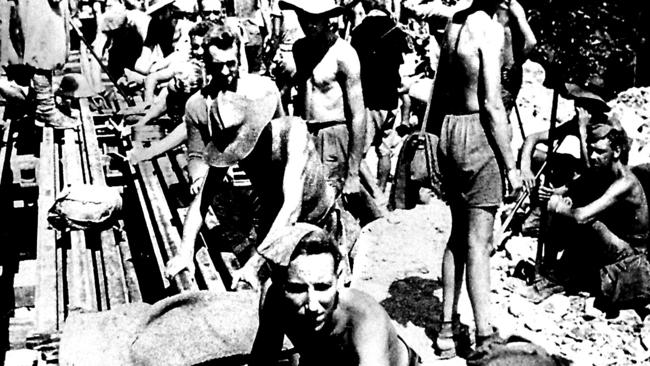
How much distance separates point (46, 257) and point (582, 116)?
3878 millimetres

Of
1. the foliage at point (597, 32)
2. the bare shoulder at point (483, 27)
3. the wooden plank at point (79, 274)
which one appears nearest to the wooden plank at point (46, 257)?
the wooden plank at point (79, 274)

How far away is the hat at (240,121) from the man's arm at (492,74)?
136 cm

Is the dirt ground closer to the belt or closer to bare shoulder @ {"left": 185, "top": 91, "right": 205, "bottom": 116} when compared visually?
the belt

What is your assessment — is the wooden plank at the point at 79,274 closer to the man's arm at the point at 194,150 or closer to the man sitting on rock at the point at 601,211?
the man's arm at the point at 194,150

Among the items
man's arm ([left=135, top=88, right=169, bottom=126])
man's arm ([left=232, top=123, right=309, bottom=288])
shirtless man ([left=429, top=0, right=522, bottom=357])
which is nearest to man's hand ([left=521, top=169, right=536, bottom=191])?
shirtless man ([left=429, top=0, right=522, bottom=357])

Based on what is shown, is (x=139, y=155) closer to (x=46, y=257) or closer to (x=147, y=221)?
(x=147, y=221)

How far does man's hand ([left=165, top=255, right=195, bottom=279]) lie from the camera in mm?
4043

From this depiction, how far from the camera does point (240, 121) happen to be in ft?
12.4

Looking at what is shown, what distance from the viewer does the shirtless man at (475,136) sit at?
184 inches

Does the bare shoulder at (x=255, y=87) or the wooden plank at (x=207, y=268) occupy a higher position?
the bare shoulder at (x=255, y=87)

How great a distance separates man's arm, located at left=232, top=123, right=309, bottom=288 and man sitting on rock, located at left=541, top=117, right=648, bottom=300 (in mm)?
2677

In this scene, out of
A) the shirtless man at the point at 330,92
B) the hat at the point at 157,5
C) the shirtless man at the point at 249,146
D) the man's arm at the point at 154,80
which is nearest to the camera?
the shirtless man at the point at 249,146

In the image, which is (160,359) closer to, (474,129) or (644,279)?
(474,129)

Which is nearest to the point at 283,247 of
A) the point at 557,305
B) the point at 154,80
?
the point at 557,305
